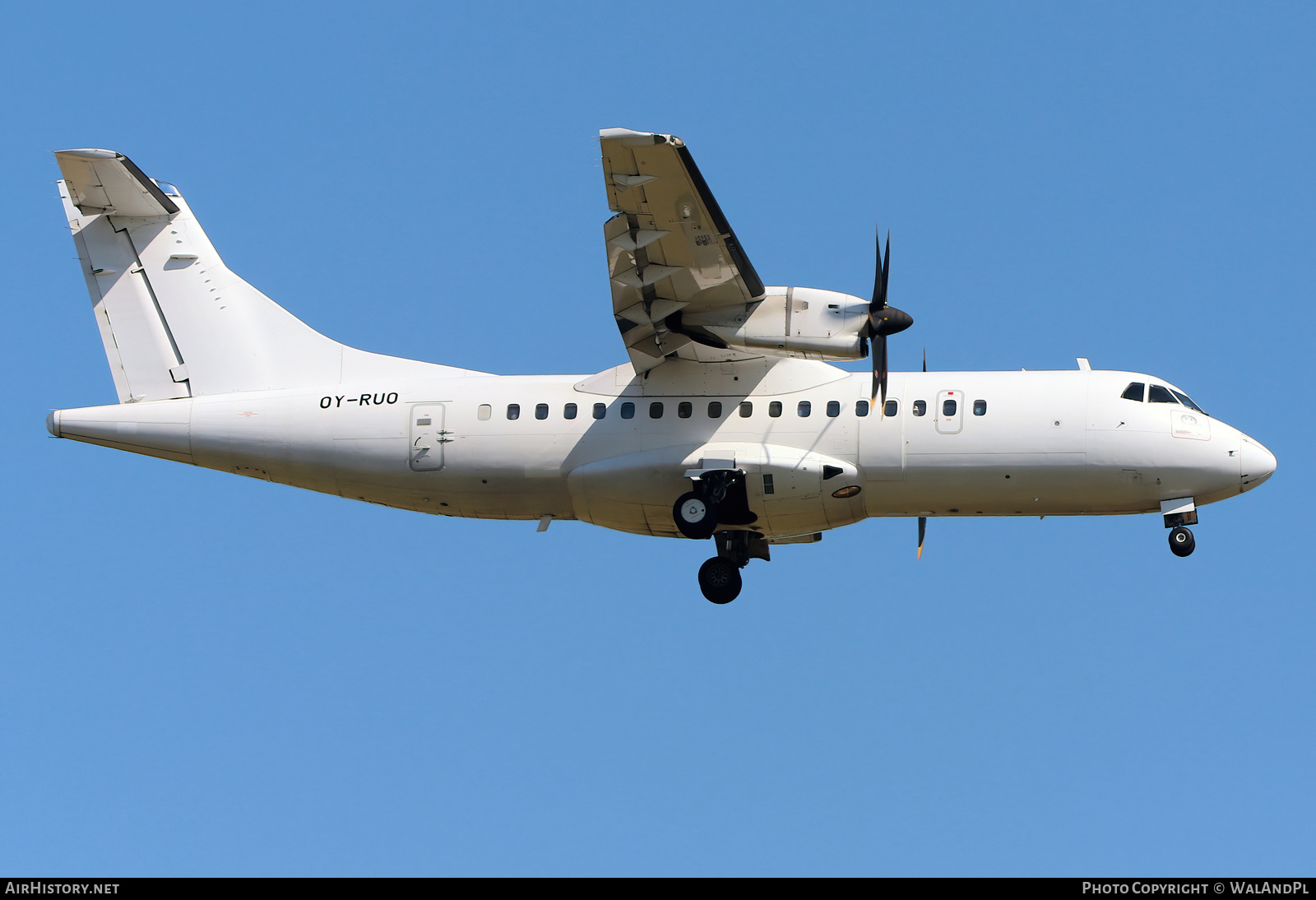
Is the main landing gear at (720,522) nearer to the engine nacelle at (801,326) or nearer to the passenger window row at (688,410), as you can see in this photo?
the passenger window row at (688,410)

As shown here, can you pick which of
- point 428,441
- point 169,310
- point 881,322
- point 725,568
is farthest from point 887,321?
point 169,310

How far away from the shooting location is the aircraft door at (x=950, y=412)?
21375 mm

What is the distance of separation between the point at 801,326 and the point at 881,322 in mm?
1071

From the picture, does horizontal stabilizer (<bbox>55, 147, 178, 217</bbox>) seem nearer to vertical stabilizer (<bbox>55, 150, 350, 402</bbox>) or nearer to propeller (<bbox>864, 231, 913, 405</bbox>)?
vertical stabilizer (<bbox>55, 150, 350, 402</bbox>)

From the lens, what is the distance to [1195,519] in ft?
70.0

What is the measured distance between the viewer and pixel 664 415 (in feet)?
72.8

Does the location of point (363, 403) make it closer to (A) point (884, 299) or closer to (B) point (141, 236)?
(B) point (141, 236)

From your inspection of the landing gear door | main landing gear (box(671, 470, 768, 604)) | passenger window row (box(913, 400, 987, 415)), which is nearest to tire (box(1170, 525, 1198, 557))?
passenger window row (box(913, 400, 987, 415))

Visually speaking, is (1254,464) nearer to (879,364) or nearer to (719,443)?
(879,364)

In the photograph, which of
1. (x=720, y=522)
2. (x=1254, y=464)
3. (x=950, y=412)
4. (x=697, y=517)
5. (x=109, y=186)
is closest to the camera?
(x=1254, y=464)

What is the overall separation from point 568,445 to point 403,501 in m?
2.74

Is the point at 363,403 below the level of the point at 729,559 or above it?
above
